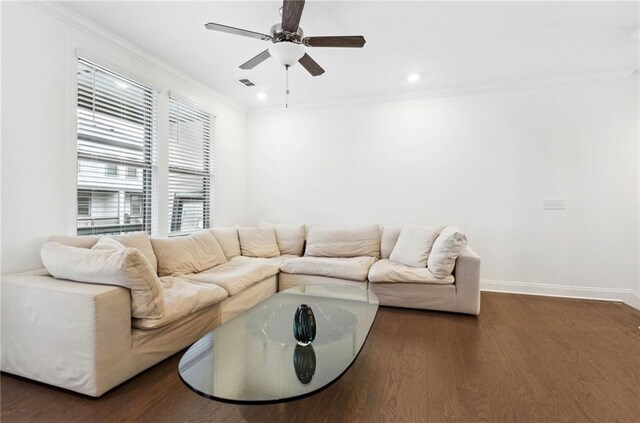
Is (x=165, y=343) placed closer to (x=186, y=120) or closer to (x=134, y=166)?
(x=134, y=166)

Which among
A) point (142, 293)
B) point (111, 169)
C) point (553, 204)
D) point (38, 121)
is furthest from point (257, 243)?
point (553, 204)

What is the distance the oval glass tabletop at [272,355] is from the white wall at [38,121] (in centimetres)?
163

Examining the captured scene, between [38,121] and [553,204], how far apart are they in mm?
5153

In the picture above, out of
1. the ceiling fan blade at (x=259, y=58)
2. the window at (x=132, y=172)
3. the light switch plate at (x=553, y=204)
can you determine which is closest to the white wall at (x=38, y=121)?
the window at (x=132, y=172)

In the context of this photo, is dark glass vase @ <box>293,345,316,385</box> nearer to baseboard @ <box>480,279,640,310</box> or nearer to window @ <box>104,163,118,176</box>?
window @ <box>104,163,118,176</box>

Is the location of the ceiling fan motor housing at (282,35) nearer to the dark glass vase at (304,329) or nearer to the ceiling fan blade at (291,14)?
the ceiling fan blade at (291,14)

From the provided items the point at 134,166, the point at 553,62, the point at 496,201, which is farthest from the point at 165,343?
the point at 553,62

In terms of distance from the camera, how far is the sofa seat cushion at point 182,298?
2.02 meters

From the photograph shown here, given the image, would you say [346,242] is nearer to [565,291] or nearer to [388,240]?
[388,240]

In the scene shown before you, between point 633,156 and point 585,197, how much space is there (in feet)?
2.06

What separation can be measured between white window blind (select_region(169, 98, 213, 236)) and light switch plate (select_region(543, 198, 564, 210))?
4.30 metres

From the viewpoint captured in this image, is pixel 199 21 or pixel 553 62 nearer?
pixel 199 21

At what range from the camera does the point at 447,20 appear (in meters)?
2.61

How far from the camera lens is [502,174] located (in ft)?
13.1
